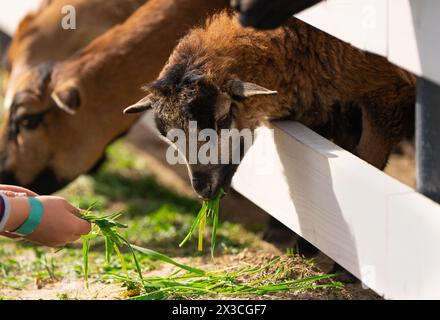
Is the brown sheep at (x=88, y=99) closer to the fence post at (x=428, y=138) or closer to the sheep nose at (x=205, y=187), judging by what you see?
the sheep nose at (x=205, y=187)

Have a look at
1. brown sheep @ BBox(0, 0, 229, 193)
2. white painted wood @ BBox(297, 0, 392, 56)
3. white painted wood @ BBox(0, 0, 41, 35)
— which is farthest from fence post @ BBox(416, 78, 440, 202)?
white painted wood @ BBox(0, 0, 41, 35)

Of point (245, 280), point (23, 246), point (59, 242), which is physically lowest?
point (23, 246)

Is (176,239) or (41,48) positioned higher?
(41,48)

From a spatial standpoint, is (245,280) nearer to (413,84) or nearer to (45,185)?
(413,84)

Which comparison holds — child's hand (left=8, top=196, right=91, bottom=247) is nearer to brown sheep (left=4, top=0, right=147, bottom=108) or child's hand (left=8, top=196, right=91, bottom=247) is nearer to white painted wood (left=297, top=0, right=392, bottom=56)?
white painted wood (left=297, top=0, right=392, bottom=56)

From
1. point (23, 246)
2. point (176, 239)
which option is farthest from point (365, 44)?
point (23, 246)

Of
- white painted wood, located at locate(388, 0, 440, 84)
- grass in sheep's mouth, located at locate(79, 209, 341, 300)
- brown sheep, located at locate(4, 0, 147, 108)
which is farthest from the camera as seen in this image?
brown sheep, located at locate(4, 0, 147, 108)

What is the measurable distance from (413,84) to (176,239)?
1801 mm

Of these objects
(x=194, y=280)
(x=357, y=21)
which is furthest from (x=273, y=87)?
(x=194, y=280)

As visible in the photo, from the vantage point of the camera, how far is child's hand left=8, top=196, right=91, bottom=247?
10.4 feet

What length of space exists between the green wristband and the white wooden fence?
115 cm

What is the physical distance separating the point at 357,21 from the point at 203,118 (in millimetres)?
872
